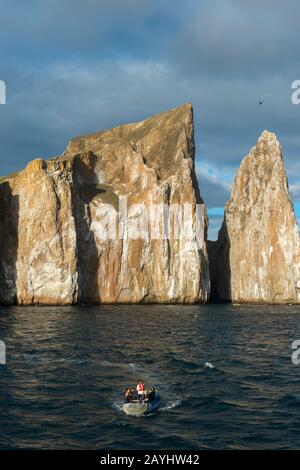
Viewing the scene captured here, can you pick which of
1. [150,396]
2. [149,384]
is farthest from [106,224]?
[150,396]

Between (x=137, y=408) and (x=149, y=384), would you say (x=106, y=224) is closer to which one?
(x=149, y=384)

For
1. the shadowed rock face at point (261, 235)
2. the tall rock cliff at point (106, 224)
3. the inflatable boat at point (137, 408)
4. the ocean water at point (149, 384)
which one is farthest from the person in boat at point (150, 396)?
the shadowed rock face at point (261, 235)

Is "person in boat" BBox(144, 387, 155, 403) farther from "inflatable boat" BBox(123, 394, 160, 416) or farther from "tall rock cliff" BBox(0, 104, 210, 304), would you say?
"tall rock cliff" BBox(0, 104, 210, 304)

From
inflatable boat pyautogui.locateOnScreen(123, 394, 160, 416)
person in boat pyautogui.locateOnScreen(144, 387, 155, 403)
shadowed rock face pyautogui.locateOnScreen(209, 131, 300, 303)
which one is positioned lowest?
inflatable boat pyautogui.locateOnScreen(123, 394, 160, 416)

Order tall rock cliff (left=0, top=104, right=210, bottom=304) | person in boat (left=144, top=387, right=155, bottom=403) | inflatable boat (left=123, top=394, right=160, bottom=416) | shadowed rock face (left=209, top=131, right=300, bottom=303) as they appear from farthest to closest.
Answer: shadowed rock face (left=209, top=131, right=300, bottom=303)
tall rock cliff (left=0, top=104, right=210, bottom=304)
person in boat (left=144, top=387, right=155, bottom=403)
inflatable boat (left=123, top=394, right=160, bottom=416)

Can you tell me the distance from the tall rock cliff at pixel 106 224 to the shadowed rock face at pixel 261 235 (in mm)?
15555

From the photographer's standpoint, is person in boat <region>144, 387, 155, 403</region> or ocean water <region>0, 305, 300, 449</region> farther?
person in boat <region>144, 387, 155, 403</region>

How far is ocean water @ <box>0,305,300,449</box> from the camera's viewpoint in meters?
26.9

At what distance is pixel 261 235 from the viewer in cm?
13450

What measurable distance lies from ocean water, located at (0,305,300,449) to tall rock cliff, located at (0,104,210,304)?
36.9 m

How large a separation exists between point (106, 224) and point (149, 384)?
82.5 meters

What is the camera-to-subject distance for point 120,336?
61.3 meters

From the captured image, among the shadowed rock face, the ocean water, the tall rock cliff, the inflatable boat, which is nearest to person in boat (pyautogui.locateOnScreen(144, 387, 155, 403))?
the inflatable boat
